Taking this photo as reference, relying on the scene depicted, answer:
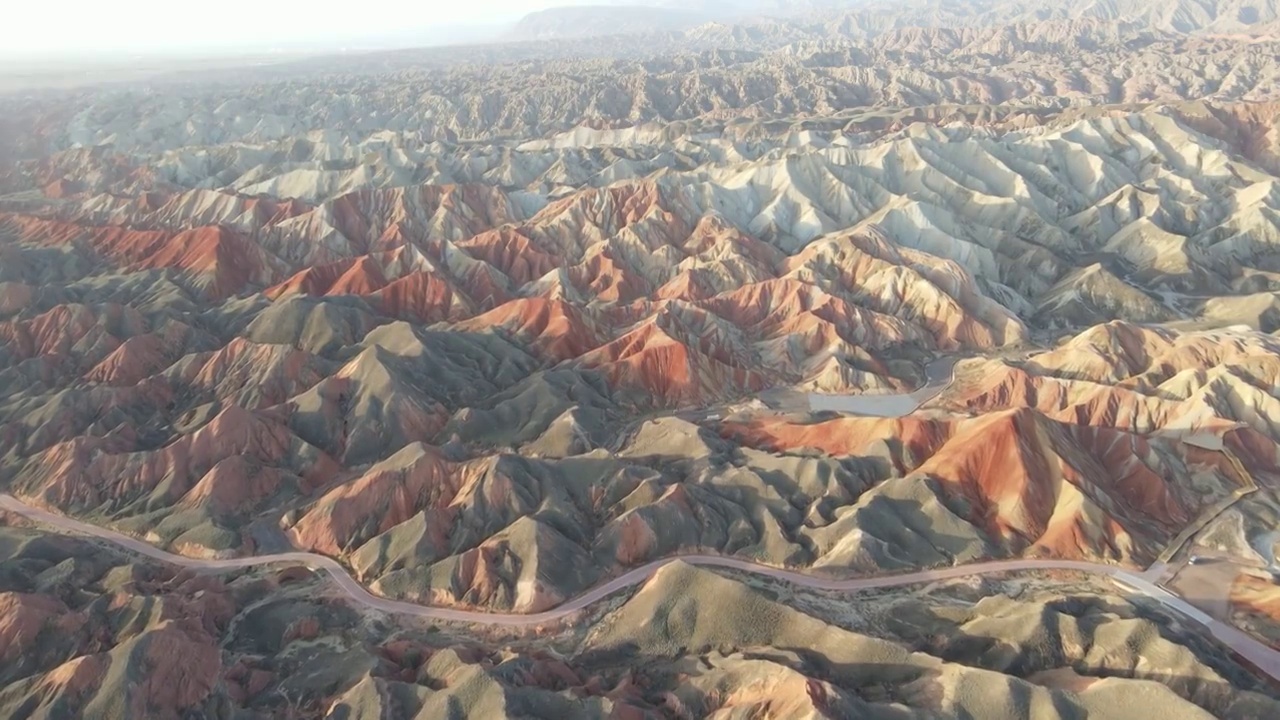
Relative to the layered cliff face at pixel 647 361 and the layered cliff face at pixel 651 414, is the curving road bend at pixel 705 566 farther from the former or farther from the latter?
the layered cliff face at pixel 647 361

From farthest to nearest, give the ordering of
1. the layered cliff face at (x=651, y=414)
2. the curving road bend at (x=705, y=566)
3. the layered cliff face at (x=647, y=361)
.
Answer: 1. the layered cliff face at (x=647, y=361)
2. the curving road bend at (x=705, y=566)
3. the layered cliff face at (x=651, y=414)

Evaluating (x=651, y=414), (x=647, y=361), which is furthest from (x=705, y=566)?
(x=647, y=361)

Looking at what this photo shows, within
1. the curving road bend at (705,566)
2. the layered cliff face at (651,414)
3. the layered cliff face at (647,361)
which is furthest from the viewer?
the layered cliff face at (647,361)

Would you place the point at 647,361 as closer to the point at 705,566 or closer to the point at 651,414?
the point at 651,414

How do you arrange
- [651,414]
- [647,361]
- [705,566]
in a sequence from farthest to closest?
1. [647,361]
2. [651,414]
3. [705,566]

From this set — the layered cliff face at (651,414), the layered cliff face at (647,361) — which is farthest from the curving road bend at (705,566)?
the layered cliff face at (647,361)

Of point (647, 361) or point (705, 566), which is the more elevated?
point (647, 361)

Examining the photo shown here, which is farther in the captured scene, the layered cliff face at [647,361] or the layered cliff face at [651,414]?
the layered cliff face at [647,361]

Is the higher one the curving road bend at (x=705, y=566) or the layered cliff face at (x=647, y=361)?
the layered cliff face at (x=647, y=361)

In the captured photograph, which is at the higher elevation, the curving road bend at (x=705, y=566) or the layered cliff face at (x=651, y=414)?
the layered cliff face at (x=651, y=414)
